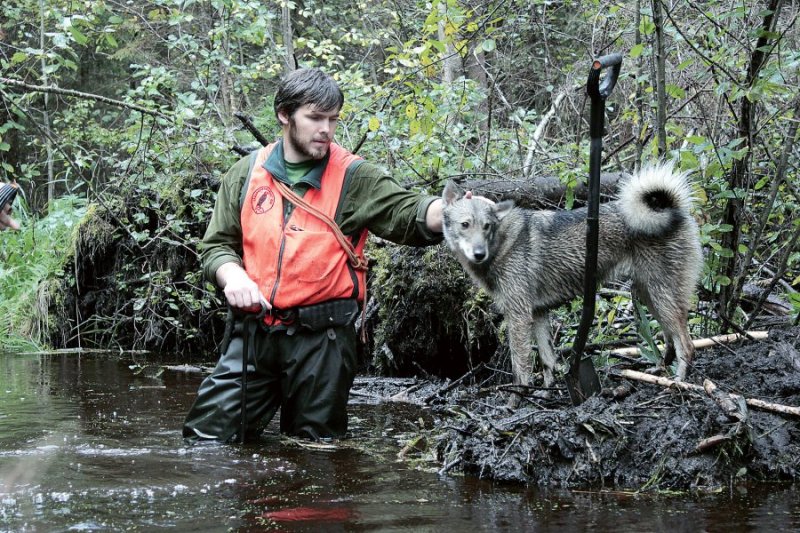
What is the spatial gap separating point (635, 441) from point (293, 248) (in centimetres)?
216

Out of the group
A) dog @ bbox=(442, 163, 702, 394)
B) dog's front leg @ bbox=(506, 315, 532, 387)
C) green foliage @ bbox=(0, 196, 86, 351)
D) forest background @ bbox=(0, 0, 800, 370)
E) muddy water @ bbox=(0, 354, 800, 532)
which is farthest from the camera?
green foliage @ bbox=(0, 196, 86, 351)

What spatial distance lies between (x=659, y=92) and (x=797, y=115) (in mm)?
1312

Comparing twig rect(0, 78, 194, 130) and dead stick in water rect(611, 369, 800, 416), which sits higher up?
twig rect(0, 78, 194, 130)

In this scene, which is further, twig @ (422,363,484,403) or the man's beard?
twig @ (422,363,484,403)

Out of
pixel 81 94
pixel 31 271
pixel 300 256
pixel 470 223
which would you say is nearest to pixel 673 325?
pixel 470 223

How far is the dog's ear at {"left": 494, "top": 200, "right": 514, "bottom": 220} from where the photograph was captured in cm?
531

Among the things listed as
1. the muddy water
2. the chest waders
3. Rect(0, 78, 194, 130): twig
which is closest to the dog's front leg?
the muddy water

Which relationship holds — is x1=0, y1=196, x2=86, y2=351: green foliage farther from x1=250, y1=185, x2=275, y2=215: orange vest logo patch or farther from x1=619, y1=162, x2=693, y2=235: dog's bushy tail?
x1=619, y1=162, x2=693, y2=235: dog's bushy tail

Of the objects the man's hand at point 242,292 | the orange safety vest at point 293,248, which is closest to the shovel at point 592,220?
the orange safety vest at point 293,248

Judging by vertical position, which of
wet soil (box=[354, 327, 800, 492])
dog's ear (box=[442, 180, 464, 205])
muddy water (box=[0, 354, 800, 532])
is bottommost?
muddy water (box=[0, 354, 800, 532])

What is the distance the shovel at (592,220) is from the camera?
3766mm

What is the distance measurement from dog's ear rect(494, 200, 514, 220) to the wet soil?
1266 mm

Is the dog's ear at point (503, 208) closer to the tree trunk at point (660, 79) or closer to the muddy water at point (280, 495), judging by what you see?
the tree trunk at point (660, 79)

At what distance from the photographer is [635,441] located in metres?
4.24
